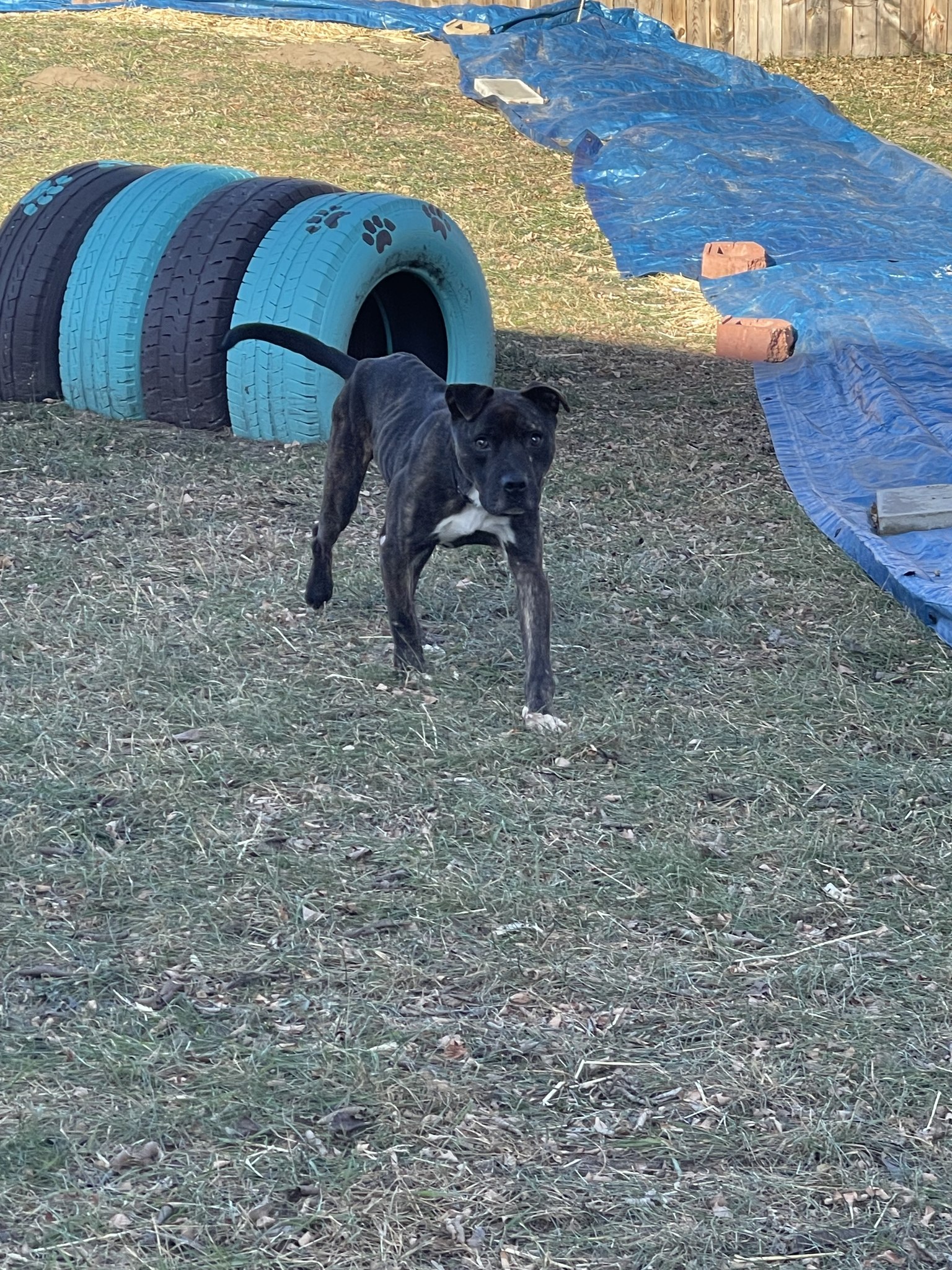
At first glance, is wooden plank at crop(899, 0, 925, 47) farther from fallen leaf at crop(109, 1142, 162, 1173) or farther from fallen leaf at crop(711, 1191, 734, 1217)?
fallen leaf at crop(109, 1142, 162, 1173)

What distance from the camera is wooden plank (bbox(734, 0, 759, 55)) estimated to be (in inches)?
646

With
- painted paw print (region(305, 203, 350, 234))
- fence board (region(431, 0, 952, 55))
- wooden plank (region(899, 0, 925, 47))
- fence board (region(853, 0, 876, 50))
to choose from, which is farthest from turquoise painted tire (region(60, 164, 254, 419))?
wooden plank (region(899, 0, 925, 47))

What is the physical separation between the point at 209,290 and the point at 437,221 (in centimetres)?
121

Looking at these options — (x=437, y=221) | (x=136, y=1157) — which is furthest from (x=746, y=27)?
(x=136, y=1157)

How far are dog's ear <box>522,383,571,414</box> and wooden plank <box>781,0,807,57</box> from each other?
13.7 metres

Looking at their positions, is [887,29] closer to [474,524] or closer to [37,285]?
[37,285]

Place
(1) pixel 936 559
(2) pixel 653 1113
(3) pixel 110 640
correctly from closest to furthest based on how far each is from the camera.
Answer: (2) pixel 653 1113
(3) pixel 110 640
(1) pixel 936 559

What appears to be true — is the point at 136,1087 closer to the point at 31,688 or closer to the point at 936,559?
the point at 31,688

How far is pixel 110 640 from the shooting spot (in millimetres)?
5227

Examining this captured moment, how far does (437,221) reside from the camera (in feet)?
25.1

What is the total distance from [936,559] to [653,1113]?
11.4 ft

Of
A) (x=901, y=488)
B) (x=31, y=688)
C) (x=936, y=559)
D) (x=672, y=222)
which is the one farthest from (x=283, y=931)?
(x=672, y=222)

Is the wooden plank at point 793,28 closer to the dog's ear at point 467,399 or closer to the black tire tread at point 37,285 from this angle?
the black tire tread at point 37,285

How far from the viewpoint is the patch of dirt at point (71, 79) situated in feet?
45.3
